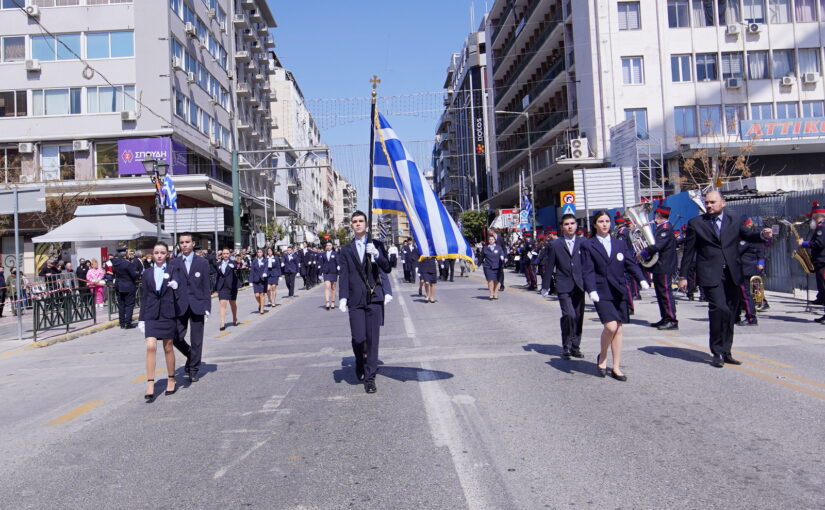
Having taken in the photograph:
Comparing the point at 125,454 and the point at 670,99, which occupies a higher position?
the point at 670,99

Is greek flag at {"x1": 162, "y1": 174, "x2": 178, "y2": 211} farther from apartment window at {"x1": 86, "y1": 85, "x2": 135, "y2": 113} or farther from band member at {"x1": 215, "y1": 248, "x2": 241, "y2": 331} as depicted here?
apartment window at {"x1": 86, "y1": 85, "x2": 135, "y2": 113}

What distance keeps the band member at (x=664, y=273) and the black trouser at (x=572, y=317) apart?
2980 millimetres

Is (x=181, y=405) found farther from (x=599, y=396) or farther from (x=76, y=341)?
(x=76, y=341)

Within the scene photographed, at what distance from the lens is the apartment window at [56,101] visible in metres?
35.2

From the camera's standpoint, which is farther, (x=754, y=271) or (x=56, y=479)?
(x=754, y=271)

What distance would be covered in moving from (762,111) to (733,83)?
2435 millimetres

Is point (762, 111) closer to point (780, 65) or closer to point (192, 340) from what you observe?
point (780, 65)

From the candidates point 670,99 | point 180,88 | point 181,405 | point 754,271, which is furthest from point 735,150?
point 181,405

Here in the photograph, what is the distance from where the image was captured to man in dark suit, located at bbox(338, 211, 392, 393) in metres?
7.23

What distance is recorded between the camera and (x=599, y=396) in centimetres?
652

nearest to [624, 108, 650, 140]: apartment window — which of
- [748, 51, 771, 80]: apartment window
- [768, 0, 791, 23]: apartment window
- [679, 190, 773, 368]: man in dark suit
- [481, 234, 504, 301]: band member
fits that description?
[748, 51, 771, 80]: apartment window

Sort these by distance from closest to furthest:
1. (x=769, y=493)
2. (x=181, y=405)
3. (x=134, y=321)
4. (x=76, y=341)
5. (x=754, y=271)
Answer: (x=769, y=493) → (x=181, y=405) → (x=754, y=271) → (x=76, y=341) → (x=134, y=321)

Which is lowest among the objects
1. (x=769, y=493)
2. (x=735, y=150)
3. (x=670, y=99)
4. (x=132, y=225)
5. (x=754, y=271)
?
(x=769, y=493)

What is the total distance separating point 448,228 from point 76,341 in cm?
1022
